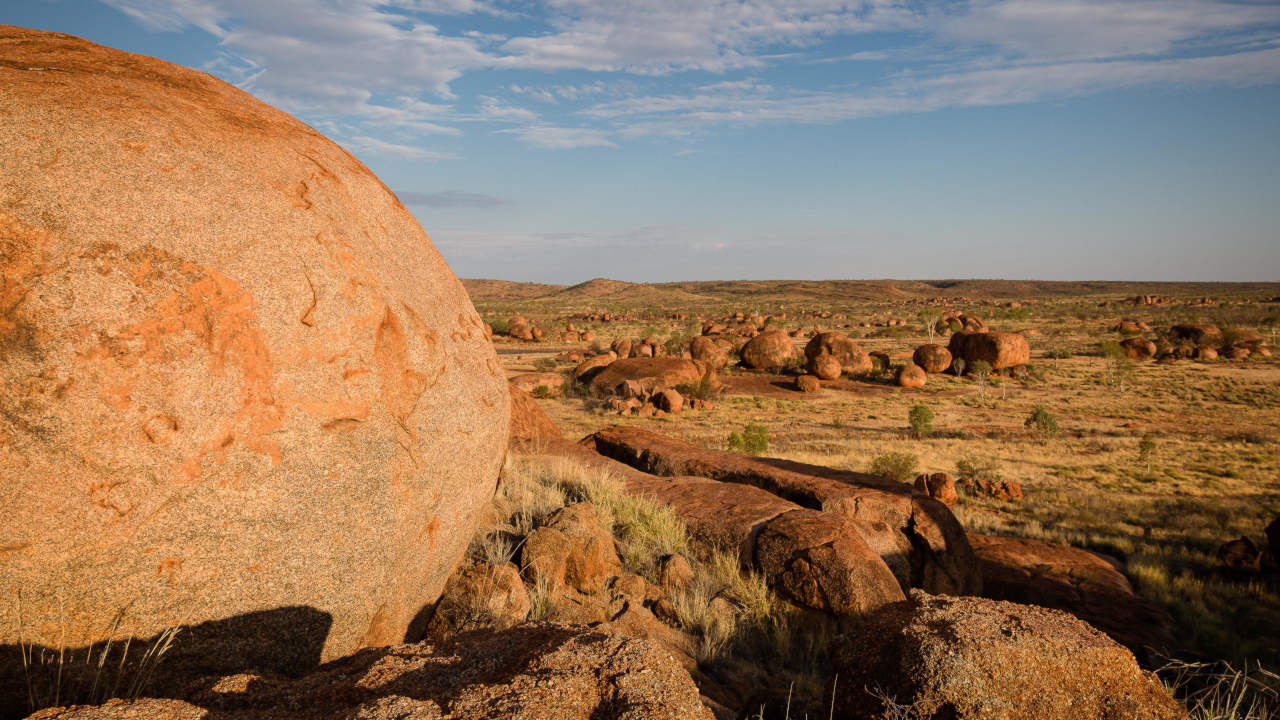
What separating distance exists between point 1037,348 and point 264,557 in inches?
1580

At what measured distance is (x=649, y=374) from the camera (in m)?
22.2

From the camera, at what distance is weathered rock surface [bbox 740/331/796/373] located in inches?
1126

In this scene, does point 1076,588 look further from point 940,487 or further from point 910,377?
point 910,377

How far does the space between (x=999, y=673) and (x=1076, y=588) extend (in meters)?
5.95

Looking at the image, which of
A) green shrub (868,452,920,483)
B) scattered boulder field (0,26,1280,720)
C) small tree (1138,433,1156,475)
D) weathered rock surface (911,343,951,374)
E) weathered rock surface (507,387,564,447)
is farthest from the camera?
weathered rock surface (911,343,951,374)

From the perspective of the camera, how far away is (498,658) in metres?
2.23

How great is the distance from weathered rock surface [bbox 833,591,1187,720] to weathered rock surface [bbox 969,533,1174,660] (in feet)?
14.1

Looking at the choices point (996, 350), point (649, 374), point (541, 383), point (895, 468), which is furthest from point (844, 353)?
point (895, 468)

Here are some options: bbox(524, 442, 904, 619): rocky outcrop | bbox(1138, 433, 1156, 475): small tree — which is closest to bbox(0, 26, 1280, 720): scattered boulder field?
bbox(524, 442, 904, 619): rocky outcrop

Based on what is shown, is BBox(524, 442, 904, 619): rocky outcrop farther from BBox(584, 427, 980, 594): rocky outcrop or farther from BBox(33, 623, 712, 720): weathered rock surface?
BBox(33, 623, 712, 720): weathered rock surface

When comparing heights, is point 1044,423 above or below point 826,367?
below

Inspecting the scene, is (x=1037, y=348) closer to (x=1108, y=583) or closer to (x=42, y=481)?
(x=1108, y=583)

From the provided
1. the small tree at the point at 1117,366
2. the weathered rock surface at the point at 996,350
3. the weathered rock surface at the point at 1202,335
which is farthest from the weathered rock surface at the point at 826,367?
the weathered rock surface at the point at 1202,335

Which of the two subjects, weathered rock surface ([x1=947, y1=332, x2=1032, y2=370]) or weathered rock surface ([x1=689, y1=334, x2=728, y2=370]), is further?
weathered rock surface ([x1=689, y1=334, x2=728, y2=370])
